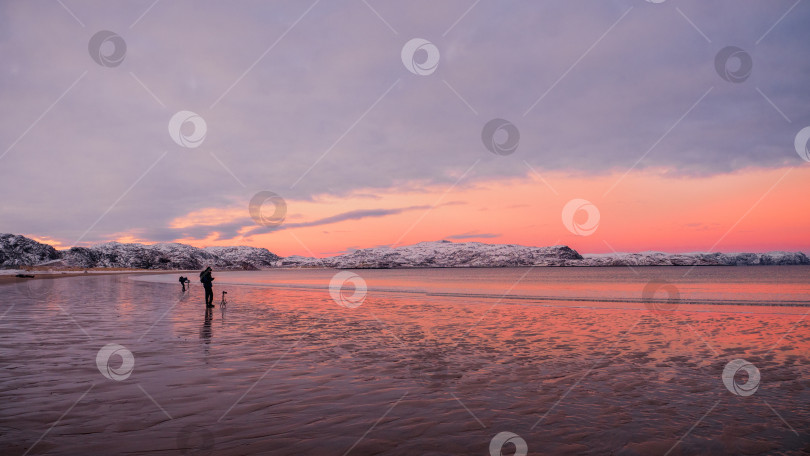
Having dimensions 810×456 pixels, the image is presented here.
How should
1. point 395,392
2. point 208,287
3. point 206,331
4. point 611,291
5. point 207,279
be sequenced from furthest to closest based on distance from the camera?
point 611,291 → point 207,279 → point 208,287 → point 206,331 → point 395,392

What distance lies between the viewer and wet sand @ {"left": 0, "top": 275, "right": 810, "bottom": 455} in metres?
6.22

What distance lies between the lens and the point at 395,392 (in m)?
8.80

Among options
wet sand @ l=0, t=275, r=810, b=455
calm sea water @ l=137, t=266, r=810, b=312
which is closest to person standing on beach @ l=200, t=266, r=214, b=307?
wet sand @ l=0, t=275, r=810, b=455

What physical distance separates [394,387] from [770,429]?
620 centimetres

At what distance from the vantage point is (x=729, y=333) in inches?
687

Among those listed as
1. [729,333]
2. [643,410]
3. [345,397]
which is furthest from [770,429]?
[729,333]

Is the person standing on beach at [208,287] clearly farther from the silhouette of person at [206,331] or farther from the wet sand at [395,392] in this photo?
the wet sand at [395,392]

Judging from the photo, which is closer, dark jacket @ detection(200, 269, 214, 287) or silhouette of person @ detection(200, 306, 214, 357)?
silhouette of person @ detection(200, 306, 214, 357)

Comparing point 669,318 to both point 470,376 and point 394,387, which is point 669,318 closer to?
point 470,376

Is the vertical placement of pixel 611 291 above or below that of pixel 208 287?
above

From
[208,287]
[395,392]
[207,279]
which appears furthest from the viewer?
[207,279]

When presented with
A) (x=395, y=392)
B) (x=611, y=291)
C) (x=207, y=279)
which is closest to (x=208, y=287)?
(x=207, y=279)

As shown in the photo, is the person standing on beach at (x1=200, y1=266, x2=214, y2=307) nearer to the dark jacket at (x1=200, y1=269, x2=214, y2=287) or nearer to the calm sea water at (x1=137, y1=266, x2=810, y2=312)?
the dark jacket at (x1=200, y1=269, x2=214, y2=287)

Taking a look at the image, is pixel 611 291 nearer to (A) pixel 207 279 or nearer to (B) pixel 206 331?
(A) pixel 207 279
